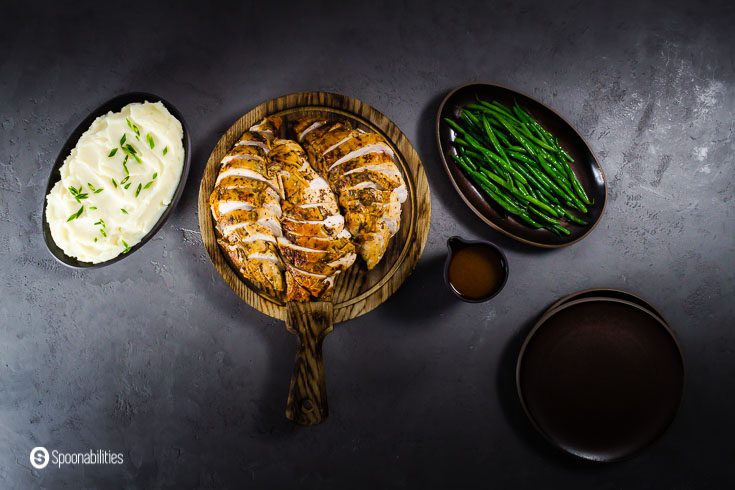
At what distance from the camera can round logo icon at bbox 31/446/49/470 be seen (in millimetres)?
4086

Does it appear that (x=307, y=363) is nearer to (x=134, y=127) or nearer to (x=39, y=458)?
(x=134, y=127)

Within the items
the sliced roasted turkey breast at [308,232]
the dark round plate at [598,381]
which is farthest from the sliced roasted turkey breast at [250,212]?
the dark round plate at [598,381]

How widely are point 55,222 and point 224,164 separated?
1.32 metres

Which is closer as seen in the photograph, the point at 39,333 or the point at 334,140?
the point at 334,140

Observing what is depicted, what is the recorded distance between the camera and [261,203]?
3.49 m

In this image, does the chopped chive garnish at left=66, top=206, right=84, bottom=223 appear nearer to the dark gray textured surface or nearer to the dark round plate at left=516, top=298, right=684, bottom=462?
the dark gray textured surface

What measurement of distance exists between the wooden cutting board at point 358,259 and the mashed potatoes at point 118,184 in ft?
0.96

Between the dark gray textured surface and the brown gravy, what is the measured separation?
0.38 metres

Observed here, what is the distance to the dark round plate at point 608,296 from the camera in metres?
3.90

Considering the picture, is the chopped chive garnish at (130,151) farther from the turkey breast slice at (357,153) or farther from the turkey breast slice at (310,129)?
the turkey breast slice at (357,153)

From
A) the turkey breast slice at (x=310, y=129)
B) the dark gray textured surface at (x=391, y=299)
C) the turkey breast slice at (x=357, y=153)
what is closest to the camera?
the turkey breast slice at (x=357, y=153)

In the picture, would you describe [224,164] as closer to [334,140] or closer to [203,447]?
[334,140]

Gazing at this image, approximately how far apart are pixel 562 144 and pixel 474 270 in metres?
1.21

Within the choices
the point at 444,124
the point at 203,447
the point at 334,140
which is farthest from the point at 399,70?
the point at 203,447
